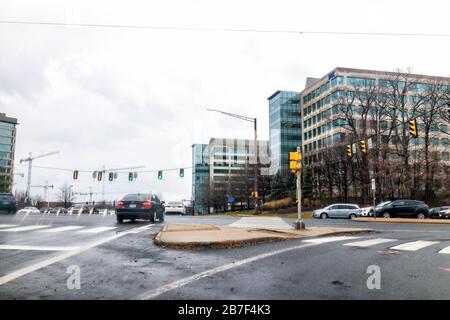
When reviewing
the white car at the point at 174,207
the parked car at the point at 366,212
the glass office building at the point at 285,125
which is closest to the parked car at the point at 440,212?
the parked car at the point at 366,212

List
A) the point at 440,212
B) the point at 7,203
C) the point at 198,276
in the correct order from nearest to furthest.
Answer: the point at 198,276, the point at 7,203, the point at 440,212

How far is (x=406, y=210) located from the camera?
105 feet

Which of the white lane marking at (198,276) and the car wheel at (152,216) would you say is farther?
the car wheel at (152,216)

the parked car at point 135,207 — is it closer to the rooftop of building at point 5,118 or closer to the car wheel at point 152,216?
the car wheel at point 152,216

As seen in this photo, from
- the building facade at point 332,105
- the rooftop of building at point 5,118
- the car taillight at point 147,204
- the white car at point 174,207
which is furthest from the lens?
the rooftop of building at point 5,118

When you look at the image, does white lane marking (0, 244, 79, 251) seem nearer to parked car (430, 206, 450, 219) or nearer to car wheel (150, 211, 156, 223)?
car wheel (150, 211, 156, 223)

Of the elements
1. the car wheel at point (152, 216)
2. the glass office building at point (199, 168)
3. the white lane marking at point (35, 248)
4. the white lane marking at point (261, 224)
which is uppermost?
the glass office building at point (199, 168)

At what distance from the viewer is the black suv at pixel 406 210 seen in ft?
105

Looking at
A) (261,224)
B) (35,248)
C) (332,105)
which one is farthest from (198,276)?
(332,105)

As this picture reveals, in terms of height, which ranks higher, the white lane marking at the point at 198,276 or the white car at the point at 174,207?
the white car at the point at 174,207

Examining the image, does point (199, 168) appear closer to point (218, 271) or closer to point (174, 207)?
point (174, 207)

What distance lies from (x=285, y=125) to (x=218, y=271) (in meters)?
90.4

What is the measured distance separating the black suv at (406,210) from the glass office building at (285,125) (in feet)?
198

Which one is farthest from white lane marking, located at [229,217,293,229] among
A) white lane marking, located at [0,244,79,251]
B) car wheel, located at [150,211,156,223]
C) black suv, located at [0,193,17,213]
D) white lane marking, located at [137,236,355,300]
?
black suv, located at [0,193,17,213]
